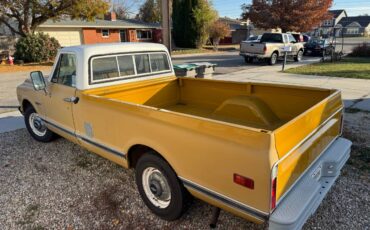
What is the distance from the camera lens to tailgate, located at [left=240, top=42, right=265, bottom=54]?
17562 mm

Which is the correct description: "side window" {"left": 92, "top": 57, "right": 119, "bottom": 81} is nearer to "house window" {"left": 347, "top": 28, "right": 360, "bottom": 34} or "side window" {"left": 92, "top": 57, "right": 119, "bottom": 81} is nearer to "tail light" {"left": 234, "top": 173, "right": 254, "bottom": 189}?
"tail light" {"left": 234, "top": 173, "right": 254, "bottom": 189}

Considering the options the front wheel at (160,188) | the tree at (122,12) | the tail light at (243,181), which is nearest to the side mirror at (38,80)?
the front wheel at (160,188)

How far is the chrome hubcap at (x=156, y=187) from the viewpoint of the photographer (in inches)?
124

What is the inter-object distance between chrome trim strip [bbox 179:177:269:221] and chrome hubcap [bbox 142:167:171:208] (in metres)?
0.42

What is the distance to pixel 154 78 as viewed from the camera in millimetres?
4859

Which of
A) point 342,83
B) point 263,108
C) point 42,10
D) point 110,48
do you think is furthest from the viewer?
point 42,10

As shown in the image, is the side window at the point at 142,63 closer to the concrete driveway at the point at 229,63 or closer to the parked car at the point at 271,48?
the concrete driveway at the point at 229,63

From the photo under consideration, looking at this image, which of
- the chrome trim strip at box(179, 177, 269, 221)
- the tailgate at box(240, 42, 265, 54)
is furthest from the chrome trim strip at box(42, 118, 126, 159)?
the tailgate at box(240, 42, 265, 54)

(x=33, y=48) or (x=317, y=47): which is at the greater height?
(x=33, y=48)

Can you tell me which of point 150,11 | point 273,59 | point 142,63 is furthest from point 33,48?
point 150,11

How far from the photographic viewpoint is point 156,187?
3.18 meters

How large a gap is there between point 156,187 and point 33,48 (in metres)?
21.1

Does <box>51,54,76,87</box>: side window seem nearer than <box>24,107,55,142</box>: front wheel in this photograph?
Yes

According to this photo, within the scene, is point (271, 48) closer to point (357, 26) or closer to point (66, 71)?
point (66, 71)
